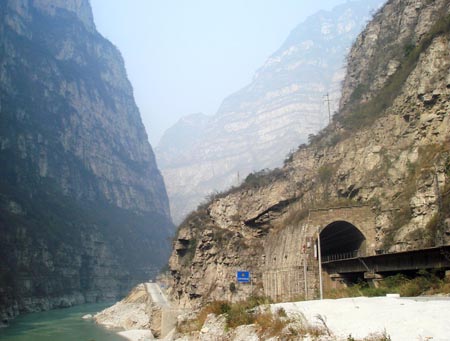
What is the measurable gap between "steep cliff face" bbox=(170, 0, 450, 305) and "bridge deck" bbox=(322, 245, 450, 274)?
2.72m

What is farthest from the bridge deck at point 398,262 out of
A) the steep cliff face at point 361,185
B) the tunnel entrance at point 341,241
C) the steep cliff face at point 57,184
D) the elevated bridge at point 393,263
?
the steep cliff face at point 57,184

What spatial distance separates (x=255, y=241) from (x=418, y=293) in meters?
34.2

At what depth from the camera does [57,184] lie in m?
153

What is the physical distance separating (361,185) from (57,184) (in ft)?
394

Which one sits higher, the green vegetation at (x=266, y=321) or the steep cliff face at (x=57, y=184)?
the steep cliff face at (x=57, y=184)

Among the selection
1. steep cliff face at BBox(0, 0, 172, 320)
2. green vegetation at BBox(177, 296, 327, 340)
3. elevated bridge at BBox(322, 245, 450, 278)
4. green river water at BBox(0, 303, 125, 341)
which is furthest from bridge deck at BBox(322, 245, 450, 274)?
steep cliff face at BBox(0, 0, 172, 320)

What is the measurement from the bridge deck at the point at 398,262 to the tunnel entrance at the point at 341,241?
2.83m

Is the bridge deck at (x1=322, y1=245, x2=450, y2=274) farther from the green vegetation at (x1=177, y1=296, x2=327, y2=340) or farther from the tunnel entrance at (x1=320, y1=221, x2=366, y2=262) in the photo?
the green vegetation at (x1=177, y1=296, x2=327, y2=340)

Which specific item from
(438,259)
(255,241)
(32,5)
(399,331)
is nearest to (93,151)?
(32,5)

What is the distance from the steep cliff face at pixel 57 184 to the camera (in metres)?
114

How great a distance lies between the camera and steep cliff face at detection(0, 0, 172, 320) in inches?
4498

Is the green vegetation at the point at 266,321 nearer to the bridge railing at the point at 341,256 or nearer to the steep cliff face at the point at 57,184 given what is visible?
the bridge railing at the point at 341,256

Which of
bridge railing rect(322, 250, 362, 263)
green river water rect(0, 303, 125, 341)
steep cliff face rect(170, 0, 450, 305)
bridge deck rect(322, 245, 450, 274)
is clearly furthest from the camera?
green river water rect(0, 303, 125, 341)

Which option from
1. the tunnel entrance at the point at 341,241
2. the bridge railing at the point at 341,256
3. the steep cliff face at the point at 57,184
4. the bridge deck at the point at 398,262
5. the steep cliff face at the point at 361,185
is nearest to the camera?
the bridge deck at the point at 398,262
